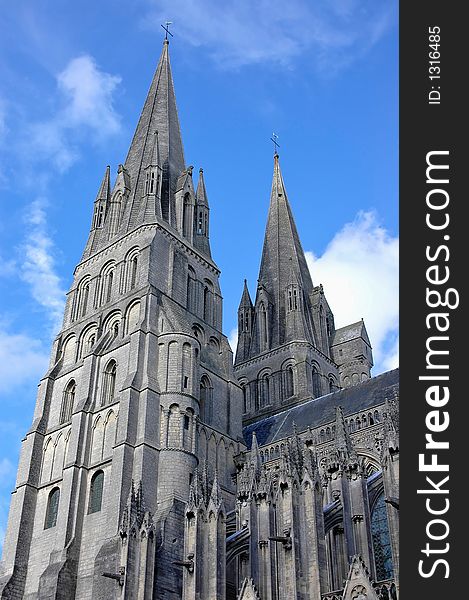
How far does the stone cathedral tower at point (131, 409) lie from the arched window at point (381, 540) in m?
5.95

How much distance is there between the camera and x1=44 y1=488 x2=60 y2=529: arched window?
3092 cm

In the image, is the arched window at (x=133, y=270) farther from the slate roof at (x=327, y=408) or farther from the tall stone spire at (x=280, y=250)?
the tall stone spire at (x=280, y=250)

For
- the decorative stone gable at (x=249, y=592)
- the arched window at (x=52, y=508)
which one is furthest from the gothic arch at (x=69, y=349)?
the decorative stone gable at (x=249, y=592)

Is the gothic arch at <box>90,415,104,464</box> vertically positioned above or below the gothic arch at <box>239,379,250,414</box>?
below

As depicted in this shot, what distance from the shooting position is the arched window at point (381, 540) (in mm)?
24703

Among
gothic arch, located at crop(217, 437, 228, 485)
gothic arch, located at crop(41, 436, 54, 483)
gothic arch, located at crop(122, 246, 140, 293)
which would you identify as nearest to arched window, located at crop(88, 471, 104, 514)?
gothic arch, located at crop(41, 436, 54, 483)

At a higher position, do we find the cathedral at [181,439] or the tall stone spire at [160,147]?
the tall stone spire at [160,147]

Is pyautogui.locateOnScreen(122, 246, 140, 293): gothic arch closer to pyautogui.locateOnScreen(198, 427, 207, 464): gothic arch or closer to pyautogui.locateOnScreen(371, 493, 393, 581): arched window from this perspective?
pyautogui.locateOnScreen(198, 427, 207, 464): gothic arch

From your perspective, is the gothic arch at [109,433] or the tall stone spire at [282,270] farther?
the tall stone spire at [282,270]

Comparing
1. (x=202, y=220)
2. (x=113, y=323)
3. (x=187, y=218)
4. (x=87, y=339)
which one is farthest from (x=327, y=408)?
(x=202, y=220)

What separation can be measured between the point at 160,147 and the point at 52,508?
73.2 ft

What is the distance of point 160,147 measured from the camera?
4397 cm

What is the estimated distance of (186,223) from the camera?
41281 millimetres

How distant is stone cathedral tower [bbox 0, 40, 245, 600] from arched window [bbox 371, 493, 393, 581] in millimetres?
5946
